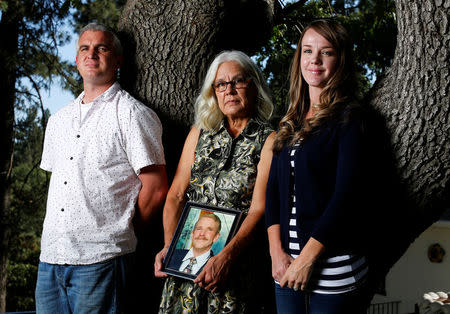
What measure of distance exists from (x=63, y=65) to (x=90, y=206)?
6.05 meters

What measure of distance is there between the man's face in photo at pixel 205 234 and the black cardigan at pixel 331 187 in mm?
406

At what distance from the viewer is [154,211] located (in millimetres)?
2967

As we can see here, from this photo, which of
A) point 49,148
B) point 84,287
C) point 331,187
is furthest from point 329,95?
point 49,148

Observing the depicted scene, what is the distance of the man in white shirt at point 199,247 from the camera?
2.55 metres

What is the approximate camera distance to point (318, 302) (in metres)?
2.13

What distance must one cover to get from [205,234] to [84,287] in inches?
29.2

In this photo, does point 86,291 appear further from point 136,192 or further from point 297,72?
point 297,72

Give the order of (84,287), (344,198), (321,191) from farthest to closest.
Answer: (84,287) → (321,191) → (344,198)

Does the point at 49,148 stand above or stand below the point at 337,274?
above

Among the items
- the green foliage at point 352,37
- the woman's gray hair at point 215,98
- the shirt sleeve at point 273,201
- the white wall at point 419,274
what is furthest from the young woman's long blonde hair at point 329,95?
the white wall at point 419,274

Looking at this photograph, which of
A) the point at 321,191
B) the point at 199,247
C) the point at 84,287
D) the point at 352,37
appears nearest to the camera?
the point at 321,191

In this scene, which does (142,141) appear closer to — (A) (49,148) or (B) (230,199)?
(B) (230,199)

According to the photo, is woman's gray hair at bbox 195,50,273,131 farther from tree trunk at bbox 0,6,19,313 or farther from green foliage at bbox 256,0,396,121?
tree trunk at bbox 0,6,19,313

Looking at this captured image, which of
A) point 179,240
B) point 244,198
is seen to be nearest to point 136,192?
point 179,240
